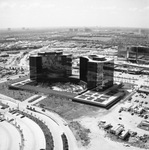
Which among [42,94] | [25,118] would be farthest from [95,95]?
[25,118]

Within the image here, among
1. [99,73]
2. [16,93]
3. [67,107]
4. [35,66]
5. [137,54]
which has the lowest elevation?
[67,107]

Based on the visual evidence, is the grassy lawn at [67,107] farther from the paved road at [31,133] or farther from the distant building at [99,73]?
the distant building at [99,73]

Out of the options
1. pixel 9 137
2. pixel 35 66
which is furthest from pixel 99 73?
pixel 9 137

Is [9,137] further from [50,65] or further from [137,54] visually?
[137,54]

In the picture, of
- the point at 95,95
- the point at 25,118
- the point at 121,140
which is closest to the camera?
the point at 121,140

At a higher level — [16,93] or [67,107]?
[16,93]

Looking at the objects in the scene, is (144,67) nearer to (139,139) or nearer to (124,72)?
(124,72)

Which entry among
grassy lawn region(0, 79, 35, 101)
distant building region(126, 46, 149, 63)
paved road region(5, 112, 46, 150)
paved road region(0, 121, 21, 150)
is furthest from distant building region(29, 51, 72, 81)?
distant building region(126, 46, 149, 63)

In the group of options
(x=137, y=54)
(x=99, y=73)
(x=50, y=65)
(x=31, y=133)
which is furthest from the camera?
(x=137, y=54)
